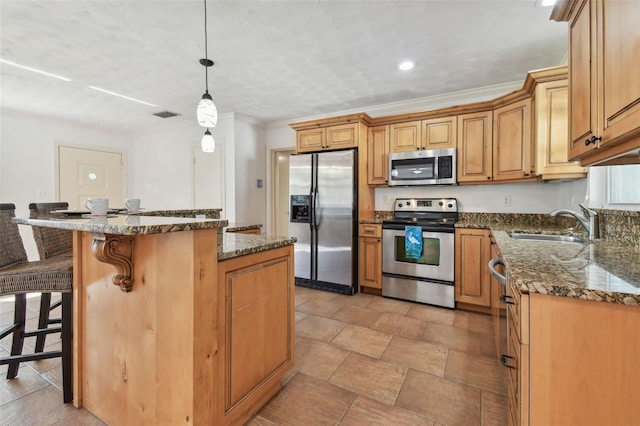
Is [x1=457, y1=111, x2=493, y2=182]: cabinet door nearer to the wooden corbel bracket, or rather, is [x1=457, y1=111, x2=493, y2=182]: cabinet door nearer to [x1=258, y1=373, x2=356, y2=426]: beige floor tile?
[x1=258, y1=373, x2=356, y2=426]: beige floor tile

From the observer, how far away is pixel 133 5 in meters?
1.98

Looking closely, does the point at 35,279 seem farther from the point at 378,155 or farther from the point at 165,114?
the point at 165,114

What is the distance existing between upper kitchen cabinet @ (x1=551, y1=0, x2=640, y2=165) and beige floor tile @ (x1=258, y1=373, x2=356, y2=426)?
5.57 ft

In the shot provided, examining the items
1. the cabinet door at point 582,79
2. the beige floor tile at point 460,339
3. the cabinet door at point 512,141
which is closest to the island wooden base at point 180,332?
the beige floor tile at point 460,339

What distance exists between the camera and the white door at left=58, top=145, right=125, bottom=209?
4699mm

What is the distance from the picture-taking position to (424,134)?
3391 millimetres

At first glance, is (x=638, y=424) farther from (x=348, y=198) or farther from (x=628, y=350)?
(x=348, y=198)

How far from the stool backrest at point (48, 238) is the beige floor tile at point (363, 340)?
6.83 ft

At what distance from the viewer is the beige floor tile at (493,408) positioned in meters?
1.48

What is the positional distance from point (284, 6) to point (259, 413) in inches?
101

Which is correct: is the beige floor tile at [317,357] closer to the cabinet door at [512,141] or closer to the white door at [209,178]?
the cabinet door at [512,141]

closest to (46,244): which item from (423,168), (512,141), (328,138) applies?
(328,138)

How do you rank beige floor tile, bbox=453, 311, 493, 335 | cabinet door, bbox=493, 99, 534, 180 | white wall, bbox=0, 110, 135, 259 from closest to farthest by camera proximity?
beige floor tile, bbox=453, 311, 493, 335 < cabinet door, bbox=493, 99, 534, 180 < white wall, bbox=0, 110, 135, 259

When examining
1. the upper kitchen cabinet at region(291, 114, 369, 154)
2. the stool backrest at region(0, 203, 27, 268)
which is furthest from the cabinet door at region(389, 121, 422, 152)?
the stool backrest at region(0, 203, 27, 268)
